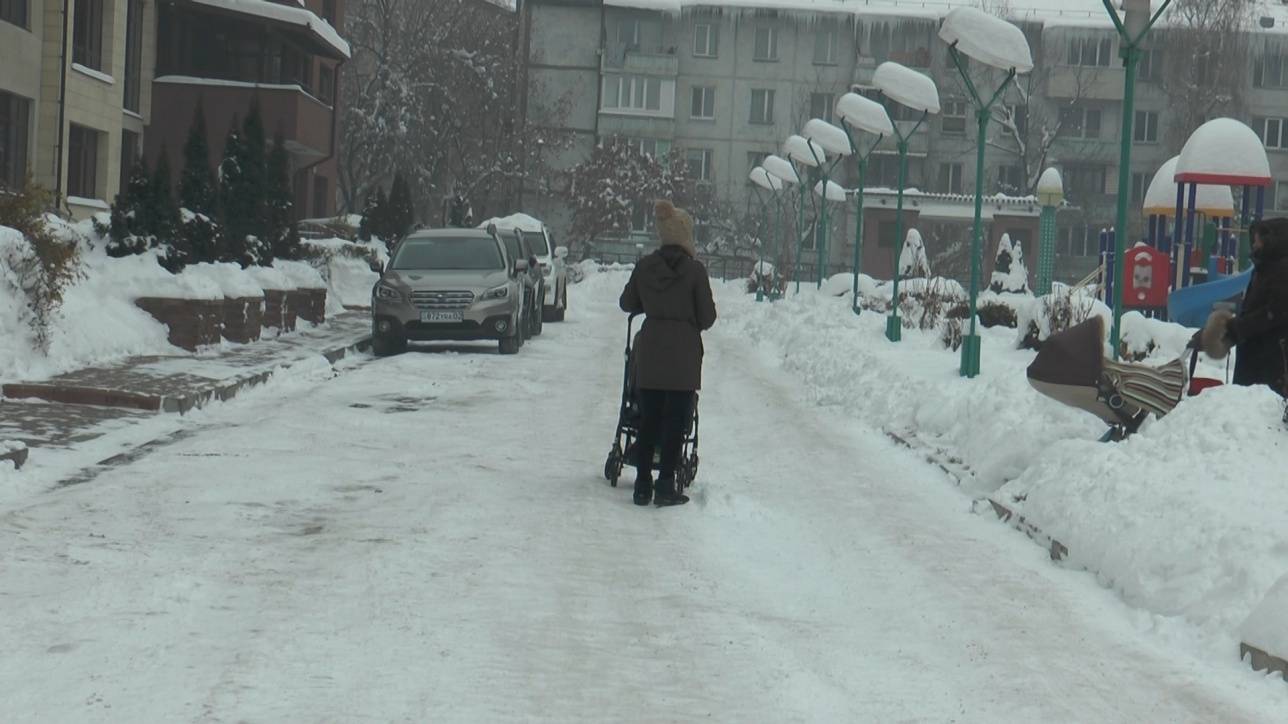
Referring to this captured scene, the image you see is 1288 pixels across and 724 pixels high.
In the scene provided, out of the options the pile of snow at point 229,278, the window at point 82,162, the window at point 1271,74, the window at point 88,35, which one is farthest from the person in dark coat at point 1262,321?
the window at point 1271,74

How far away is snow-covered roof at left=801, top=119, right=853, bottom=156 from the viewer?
3219cm

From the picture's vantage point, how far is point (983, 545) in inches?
368

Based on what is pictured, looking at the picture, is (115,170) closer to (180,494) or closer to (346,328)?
(346,328)

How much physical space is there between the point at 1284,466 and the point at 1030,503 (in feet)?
4.98

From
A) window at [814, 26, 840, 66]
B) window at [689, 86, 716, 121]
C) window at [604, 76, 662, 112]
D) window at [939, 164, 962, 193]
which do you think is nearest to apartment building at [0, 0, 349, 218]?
window at [604, 76, 662, 112]

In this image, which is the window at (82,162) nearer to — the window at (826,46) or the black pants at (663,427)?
the black pants at (663,427)

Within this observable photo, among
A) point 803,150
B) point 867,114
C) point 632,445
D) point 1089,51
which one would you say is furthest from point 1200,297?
point 1089,51

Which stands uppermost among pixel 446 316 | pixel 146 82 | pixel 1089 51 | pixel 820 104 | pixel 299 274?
pixel 1089 51

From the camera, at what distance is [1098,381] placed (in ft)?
35.5

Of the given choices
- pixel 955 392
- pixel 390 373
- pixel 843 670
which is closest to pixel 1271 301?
pixel 955 392

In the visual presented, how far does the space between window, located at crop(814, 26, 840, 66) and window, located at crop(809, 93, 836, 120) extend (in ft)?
5.17

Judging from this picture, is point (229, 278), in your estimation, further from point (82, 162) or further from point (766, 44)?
point (766, 44)

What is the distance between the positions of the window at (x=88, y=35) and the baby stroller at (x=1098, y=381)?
23579 mm

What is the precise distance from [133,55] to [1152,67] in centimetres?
5557
